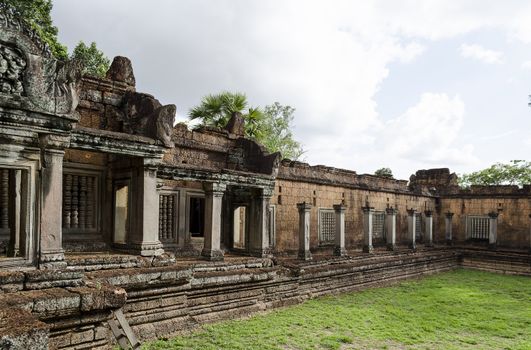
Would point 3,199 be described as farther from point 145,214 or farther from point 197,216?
point 197,216

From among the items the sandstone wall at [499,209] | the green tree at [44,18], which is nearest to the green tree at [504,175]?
the sandstone wall at [499,209]

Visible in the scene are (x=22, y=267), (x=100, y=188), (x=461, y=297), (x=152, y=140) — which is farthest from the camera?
(x=461, y=297)

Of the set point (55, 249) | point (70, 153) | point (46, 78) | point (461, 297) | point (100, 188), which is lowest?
point (461, 297)

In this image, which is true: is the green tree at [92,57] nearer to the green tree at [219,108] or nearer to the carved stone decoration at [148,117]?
the green tree at [219,108]

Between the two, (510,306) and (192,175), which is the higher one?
(192,175)

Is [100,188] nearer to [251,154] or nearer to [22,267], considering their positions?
[22,267]

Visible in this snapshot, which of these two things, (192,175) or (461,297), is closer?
(192,175)

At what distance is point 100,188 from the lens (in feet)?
28.3

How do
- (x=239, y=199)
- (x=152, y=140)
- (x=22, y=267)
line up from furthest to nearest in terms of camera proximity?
(x=239, y=199) → (x=152, y=140) → (x=22, y=267)

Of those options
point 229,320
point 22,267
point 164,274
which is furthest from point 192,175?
point 22,267

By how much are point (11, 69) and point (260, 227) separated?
257 inches

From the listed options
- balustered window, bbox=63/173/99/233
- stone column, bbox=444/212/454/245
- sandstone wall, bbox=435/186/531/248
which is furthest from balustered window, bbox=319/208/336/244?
sandstone wall, bbox=435/186/531/248

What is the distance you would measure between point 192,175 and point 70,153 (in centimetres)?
240

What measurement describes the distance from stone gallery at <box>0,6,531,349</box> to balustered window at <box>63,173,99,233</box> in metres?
0.02
